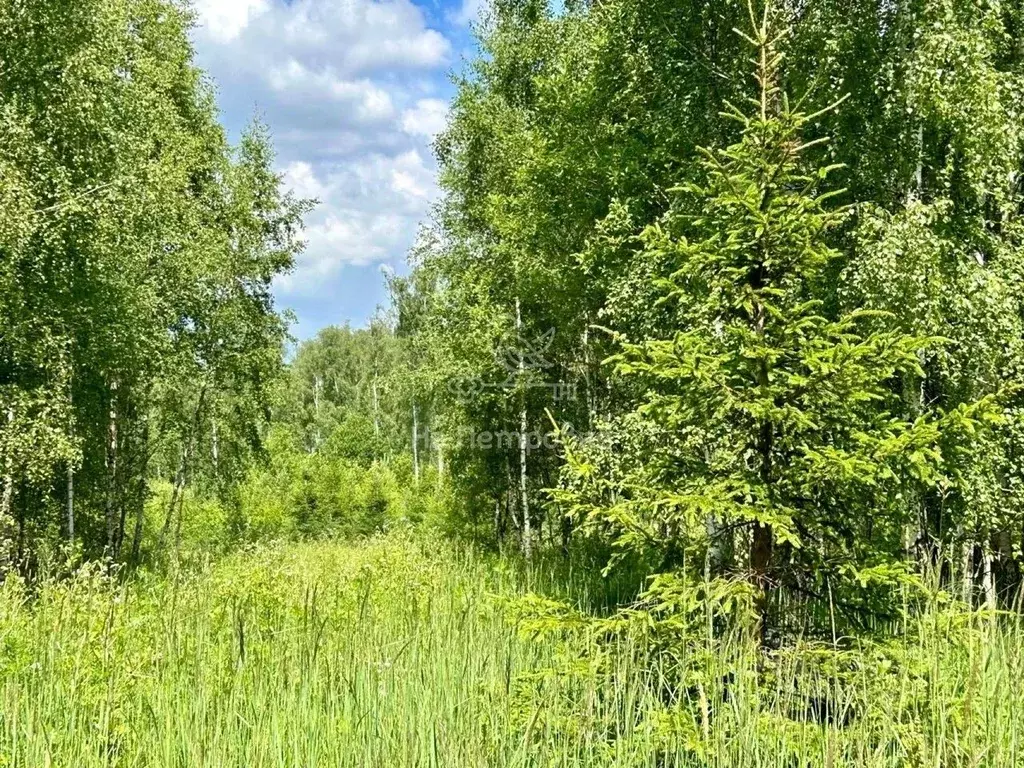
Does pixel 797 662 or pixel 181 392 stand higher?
pixel 181 392

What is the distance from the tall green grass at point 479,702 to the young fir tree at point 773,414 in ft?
1.75

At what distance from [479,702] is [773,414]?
199cm

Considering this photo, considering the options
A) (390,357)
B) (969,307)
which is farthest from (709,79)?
(390,357)

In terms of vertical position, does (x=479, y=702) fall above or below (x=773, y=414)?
below

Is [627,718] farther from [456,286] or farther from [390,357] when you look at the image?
[390,357]

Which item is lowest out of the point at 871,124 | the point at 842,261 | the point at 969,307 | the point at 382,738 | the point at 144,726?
the point at 144,726

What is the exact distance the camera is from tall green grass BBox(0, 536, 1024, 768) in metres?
2.60

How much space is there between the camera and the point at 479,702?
3350 millimetres

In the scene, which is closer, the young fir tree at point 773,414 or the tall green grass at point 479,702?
the tall green grass at point 479,702

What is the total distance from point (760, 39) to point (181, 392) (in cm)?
1499

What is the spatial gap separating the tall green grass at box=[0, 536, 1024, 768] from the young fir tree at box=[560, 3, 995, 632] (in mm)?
532

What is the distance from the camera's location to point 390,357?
168 ft

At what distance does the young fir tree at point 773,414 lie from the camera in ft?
11.5

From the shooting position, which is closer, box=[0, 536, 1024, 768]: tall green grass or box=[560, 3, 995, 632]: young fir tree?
box=[0, 536, 1024, 768]: tall green grass
